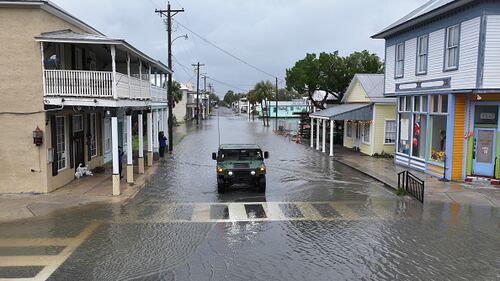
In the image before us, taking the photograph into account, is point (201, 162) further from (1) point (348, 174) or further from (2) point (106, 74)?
(2) point (106, 74)

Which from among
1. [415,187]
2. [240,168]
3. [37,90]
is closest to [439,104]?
[415,187]

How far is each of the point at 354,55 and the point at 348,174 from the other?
2446cm

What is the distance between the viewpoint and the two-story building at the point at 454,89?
1784 cm

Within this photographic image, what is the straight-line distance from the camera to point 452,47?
19.5 meters

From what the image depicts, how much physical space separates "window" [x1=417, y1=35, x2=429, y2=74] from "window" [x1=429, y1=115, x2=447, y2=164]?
7.95 ft

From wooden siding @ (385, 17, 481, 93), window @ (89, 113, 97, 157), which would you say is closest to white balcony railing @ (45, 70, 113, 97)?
window @ (89, 113, 97, 157)

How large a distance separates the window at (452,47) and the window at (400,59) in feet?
14.2

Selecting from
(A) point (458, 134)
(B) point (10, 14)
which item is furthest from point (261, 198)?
(B) point (10, 14)

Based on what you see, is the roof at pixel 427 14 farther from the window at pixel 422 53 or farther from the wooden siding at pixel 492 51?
the wooden siding at pixel 492 51

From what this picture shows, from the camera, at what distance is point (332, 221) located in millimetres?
13016

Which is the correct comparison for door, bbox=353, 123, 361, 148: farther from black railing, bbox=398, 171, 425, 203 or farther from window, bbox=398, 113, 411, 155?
black railing, bbox=398, 171, 425, 203

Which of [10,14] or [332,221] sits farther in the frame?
[10,14]

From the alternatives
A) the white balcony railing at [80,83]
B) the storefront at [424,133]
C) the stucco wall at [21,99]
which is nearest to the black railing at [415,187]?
the storefront at [424,133]

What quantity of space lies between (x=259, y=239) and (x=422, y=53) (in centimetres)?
1499
